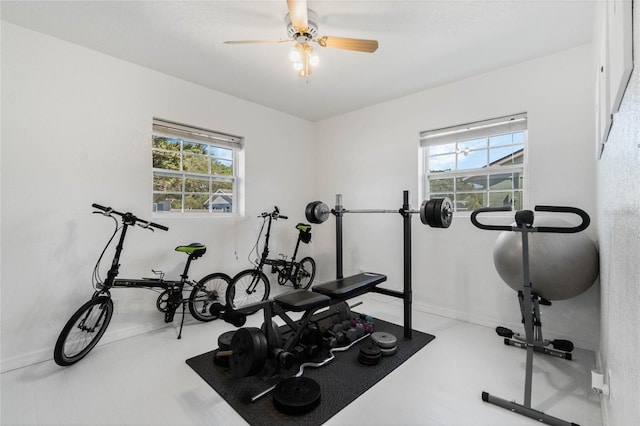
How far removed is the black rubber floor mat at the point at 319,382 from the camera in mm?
1852

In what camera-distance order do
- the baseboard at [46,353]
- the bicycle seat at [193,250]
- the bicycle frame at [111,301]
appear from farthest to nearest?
the bicycle seat at [193,250]
the bicycle frame at [111,301]
the baseboard at [46,353]

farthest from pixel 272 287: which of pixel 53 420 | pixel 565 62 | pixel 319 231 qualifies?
pixel 565 62

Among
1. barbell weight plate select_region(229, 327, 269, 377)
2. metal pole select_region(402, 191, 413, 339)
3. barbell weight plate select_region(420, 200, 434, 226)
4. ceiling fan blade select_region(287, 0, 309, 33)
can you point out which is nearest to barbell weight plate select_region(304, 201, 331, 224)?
metal pole select_region(402, 191, 413, 339)

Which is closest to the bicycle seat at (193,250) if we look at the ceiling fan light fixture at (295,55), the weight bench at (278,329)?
the weight bench at (278,329)

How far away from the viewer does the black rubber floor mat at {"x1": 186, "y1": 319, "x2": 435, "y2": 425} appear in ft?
6.07

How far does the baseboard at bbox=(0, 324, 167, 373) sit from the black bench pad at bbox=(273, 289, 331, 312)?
1750 millimetres

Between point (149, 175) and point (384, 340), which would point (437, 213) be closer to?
point (384, 340)

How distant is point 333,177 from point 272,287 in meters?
1.95

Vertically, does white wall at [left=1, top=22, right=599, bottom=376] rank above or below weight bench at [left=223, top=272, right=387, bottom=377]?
above

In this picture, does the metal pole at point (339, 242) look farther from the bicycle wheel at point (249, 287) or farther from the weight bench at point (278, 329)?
the bicycle wheel at point (249, 287)

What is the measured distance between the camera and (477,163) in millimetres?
3453

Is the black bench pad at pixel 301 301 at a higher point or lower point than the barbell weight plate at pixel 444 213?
lower

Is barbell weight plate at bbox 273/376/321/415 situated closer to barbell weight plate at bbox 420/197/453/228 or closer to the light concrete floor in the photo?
the light concrete floor

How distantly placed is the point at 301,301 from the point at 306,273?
2236mm
